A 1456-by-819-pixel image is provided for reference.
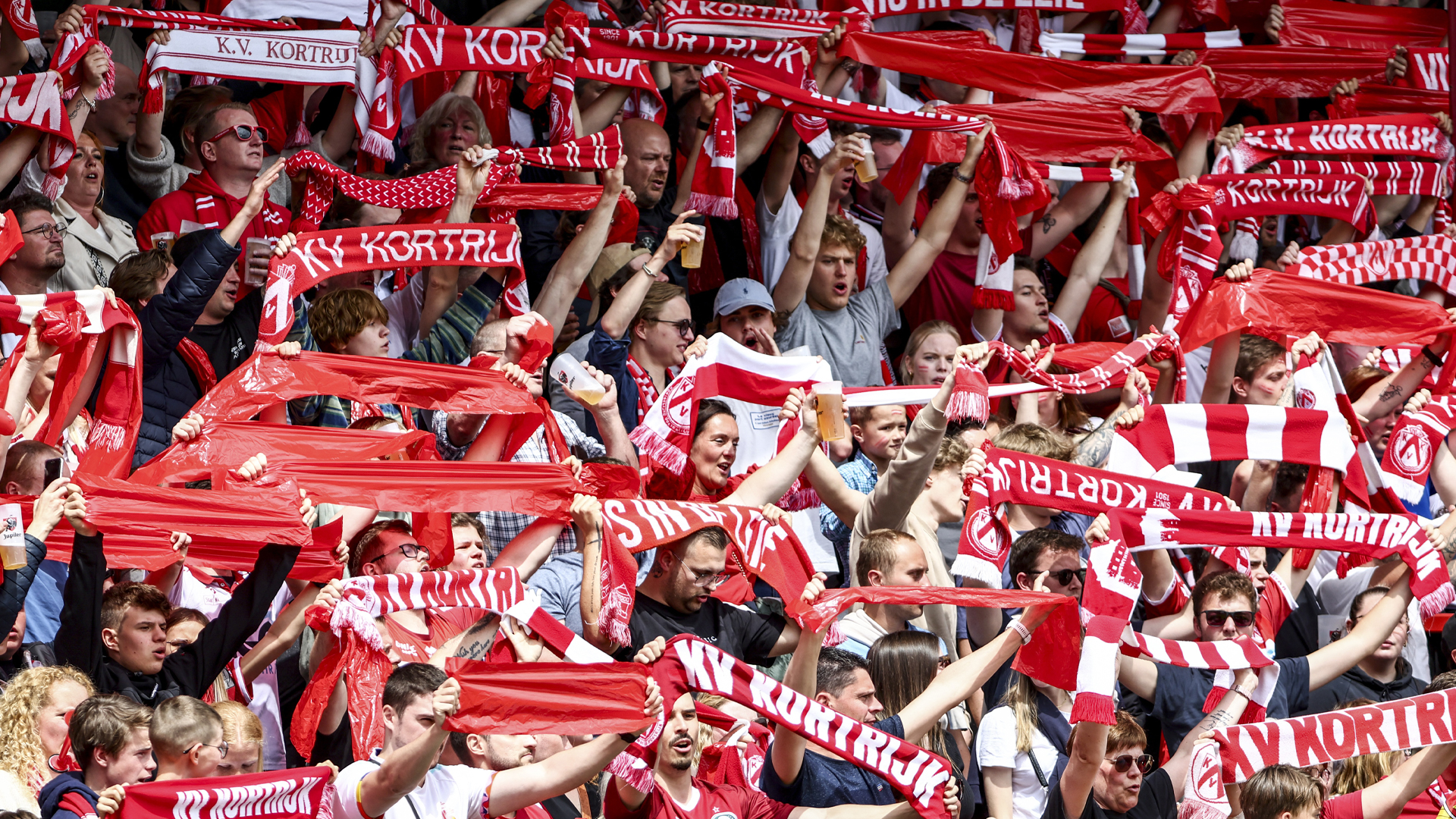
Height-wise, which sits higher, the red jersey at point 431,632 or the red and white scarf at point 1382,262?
the red and white scarf at point 1382,262

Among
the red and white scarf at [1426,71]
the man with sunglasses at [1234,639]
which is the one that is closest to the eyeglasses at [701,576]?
the man with sunglasses at [1234,639]

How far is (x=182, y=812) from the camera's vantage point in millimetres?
5137

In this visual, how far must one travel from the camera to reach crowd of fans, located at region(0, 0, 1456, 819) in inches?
233

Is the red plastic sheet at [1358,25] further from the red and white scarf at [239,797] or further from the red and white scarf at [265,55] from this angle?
the red and white scarf at [239,797]

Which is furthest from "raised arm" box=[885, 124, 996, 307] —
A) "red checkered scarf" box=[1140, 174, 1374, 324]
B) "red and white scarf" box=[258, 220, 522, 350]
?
"red and white scarf" box=[258, 220, 522, 350]

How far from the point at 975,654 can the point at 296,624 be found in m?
2.11

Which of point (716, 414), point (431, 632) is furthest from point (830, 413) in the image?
point (431, 632)

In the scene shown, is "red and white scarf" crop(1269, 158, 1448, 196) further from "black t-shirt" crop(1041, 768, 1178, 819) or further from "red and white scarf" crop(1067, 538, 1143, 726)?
"black t-shirt" crop(1041, 768, 1178, 819)

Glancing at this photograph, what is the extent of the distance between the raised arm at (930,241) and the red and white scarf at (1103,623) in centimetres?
277

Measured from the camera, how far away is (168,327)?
7.15m

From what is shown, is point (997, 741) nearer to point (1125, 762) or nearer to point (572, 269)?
point (1125, 762)

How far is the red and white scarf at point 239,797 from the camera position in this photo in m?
5.09

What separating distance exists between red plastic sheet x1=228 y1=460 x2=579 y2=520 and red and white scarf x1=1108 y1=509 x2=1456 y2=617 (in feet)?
6.37

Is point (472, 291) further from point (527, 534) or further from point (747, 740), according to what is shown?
point (747, 740)
